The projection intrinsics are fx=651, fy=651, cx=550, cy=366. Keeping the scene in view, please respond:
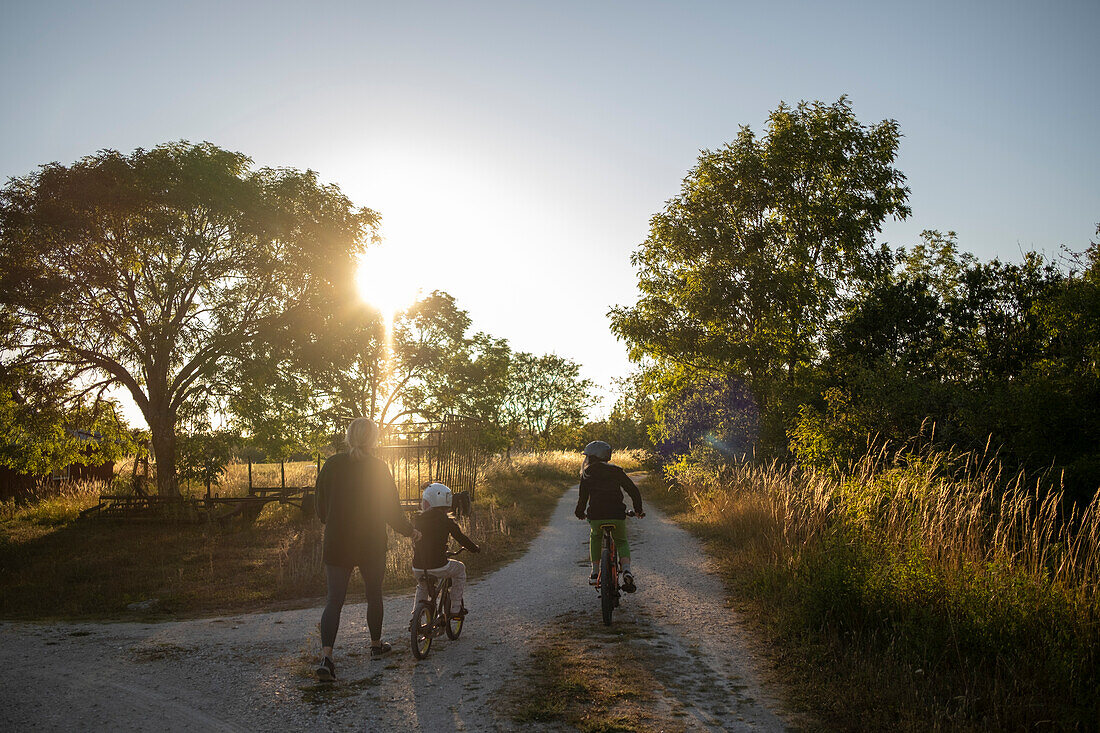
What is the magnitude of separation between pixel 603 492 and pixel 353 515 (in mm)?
3056

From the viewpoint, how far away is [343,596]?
17.8ft

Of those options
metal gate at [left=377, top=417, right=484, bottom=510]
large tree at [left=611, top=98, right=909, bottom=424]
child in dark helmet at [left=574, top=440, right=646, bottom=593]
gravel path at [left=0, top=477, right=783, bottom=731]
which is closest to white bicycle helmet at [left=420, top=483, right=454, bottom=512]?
gravel path at [left=0, top=477, right=783, bottom=731]

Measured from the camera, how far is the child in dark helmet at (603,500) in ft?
24.4

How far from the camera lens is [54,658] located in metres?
6.45

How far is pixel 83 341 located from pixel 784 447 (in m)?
19.7

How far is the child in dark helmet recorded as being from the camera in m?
7.44

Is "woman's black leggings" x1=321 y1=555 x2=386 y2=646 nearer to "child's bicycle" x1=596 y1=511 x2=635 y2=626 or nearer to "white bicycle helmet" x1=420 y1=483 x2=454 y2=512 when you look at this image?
"white bicycle helmet" x1=420 y1=483 x2=454 y2=512

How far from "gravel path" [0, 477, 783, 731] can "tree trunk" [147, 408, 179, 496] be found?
11446 millimetres

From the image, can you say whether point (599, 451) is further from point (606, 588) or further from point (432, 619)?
point (432, 619)

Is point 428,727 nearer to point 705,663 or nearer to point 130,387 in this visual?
point 705,663

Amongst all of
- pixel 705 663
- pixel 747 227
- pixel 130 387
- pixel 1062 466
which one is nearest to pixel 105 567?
pixel 130 387

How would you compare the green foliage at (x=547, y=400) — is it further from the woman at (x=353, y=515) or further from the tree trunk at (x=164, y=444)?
the woman at (x=353, y=515)

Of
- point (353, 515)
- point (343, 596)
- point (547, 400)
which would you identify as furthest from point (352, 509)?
point (547, 400)

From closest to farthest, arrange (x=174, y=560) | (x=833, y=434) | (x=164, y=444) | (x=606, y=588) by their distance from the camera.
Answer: (x=606, y=588), (x=174, y=560), (x=833, y=434), (x=164, y=444)
